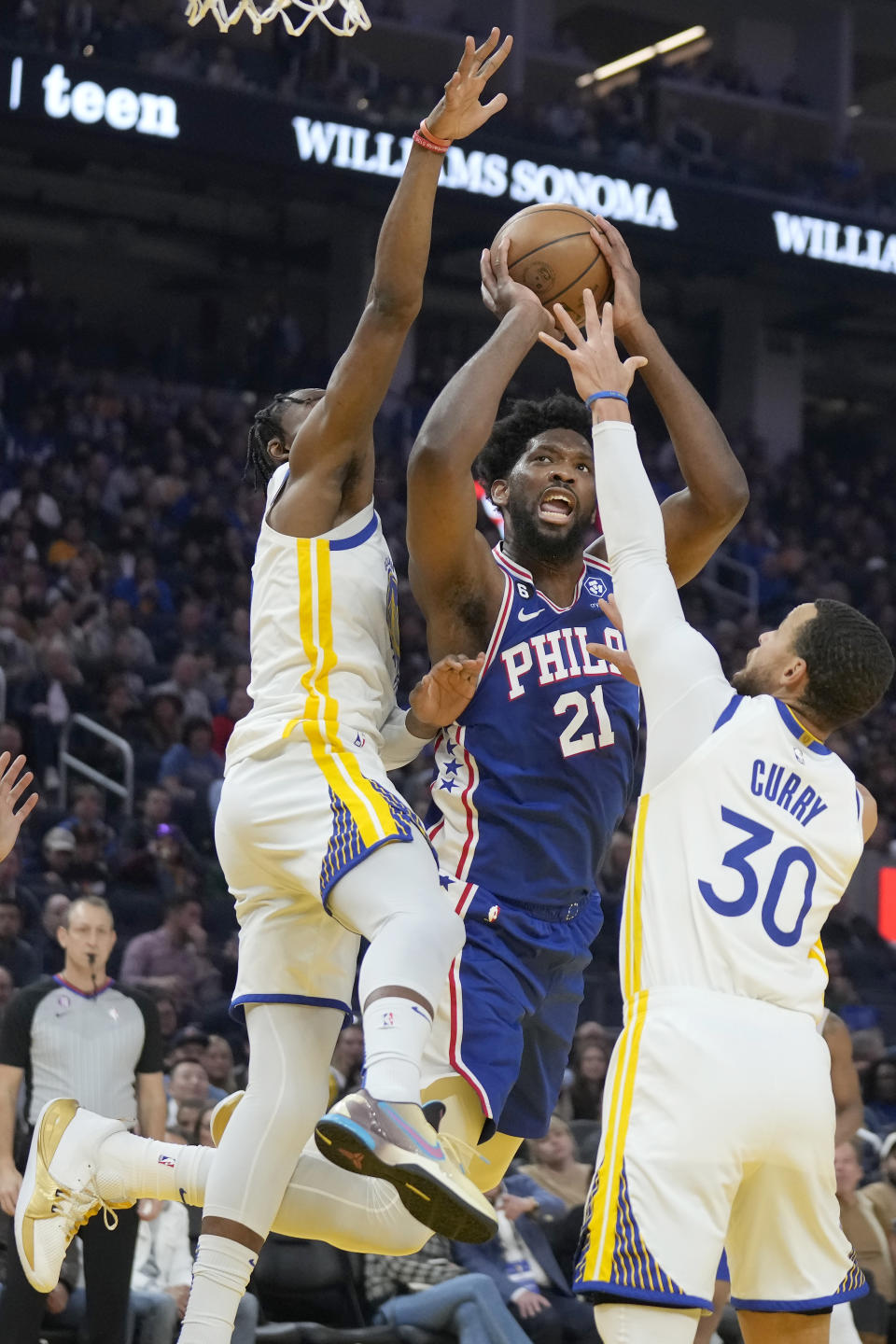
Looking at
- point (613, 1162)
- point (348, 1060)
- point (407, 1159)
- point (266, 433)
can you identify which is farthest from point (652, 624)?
point (348, 1060)

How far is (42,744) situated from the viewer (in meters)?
12.5

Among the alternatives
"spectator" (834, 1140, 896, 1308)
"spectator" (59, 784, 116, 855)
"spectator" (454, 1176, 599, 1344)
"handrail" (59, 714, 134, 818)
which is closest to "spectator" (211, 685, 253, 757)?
"handrail" (59, 714, 134, 818)

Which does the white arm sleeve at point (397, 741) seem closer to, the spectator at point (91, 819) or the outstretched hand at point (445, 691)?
the outstretched hand at point (445, 691)

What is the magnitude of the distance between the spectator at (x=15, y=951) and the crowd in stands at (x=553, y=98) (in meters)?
8.75

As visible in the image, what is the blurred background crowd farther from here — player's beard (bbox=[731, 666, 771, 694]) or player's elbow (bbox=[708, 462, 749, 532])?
player's beard (bbox=[731, 666, 771, 694])

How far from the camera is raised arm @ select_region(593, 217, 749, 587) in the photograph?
14.8ft

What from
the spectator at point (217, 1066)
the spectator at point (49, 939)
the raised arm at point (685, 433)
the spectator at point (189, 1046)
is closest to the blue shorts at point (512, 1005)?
the raised arm at point (685, 433)

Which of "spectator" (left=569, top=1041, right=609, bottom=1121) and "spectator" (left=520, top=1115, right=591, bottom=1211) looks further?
"spectator" (left=569, top=1041, right=609, bottom=1121)

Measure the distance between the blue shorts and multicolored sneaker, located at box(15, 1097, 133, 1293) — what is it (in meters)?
0.99

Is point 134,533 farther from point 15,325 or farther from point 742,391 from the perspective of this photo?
point 742,391

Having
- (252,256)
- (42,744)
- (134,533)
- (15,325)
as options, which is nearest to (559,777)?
(42,744)

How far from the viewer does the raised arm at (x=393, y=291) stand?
4.15 metres

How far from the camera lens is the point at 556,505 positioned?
181 inches

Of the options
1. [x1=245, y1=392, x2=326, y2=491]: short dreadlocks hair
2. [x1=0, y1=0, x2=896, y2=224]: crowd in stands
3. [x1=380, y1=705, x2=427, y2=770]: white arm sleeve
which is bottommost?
[x1=380, y1=705, x2=427, y2=770]: white arm sleeve
